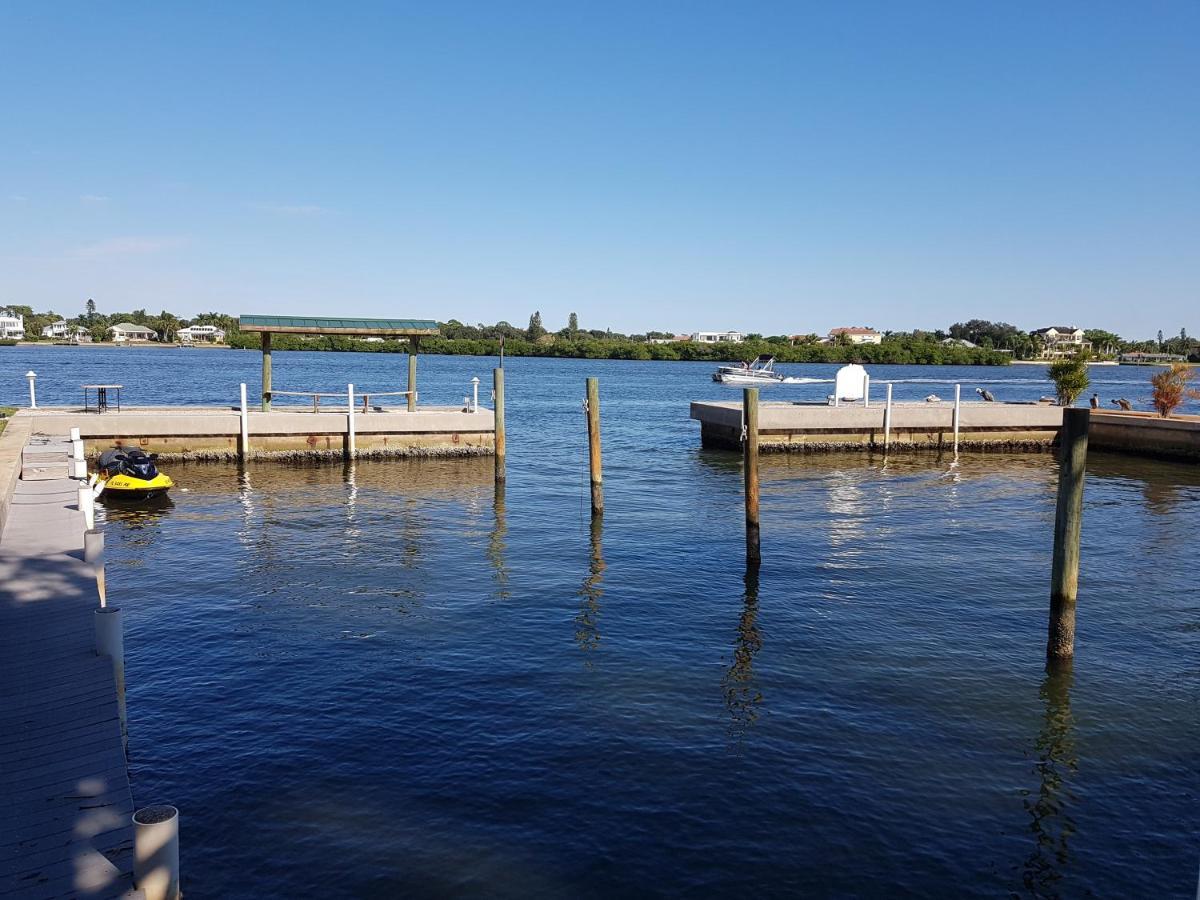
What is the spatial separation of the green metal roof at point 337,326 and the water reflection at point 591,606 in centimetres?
1515

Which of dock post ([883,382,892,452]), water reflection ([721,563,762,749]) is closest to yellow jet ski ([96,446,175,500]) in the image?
water reflection ([721,563,762,749])

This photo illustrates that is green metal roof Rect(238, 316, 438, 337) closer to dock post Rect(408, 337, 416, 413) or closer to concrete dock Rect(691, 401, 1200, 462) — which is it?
dock post Rect(408, 337, 416, 413)

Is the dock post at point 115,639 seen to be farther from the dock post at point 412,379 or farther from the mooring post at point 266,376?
the dock post at point 412,379

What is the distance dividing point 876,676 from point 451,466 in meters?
21.7

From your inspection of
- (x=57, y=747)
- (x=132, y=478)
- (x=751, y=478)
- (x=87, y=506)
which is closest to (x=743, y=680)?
(x=751, y=478)

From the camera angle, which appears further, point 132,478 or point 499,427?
point 499,427

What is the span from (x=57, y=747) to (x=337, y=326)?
2627 centimetres

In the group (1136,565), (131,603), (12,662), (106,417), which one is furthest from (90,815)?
(106,417)

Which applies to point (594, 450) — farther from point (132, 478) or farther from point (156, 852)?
point (156, 852)

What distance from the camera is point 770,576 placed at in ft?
60.2

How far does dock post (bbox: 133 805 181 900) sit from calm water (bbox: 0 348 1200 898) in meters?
1.59

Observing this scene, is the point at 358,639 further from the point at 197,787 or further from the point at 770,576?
the point at 770,576

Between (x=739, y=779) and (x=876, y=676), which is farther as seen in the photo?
(x=876, y=676)

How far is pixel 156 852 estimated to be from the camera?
613 centimetres
